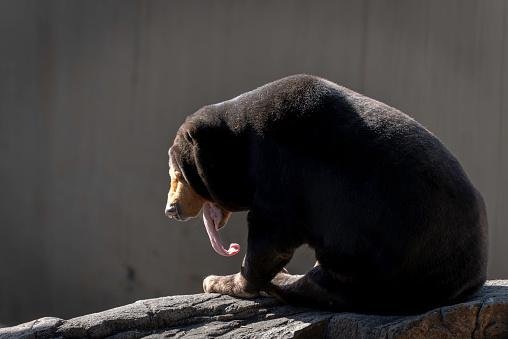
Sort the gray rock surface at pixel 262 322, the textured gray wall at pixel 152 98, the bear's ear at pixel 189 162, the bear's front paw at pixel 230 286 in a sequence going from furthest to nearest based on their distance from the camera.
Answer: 1. the textured gray wall at pixel 152 98
2. the bear's ear at pixel 189 162
3. the bear's front paw at pixel 230 286
4. the gray rock surface at pixel 262 322

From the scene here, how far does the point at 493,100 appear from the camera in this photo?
8820 mm

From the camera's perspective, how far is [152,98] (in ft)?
27.3

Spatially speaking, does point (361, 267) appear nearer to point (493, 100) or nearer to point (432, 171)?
point (432, 171)

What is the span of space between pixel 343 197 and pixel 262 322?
2.46 feet

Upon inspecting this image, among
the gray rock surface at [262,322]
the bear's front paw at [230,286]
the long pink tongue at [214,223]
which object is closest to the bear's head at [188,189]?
the long pink tongue at [214,223]

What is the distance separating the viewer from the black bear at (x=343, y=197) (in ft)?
13.2

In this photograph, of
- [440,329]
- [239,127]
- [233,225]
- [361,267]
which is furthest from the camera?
[233,225]

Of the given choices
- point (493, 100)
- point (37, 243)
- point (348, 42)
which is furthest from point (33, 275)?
point (493, 100)

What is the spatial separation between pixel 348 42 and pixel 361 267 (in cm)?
440

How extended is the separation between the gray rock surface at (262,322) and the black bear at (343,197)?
14cm

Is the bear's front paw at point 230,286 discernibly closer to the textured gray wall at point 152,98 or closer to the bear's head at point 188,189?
the bear's head at point 188,189

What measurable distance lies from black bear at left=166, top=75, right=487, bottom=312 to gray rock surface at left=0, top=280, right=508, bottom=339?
0.47 ft

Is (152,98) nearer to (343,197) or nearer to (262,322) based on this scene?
(262,322)

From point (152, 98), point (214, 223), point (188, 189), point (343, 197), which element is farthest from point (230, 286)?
point (152, 98)
